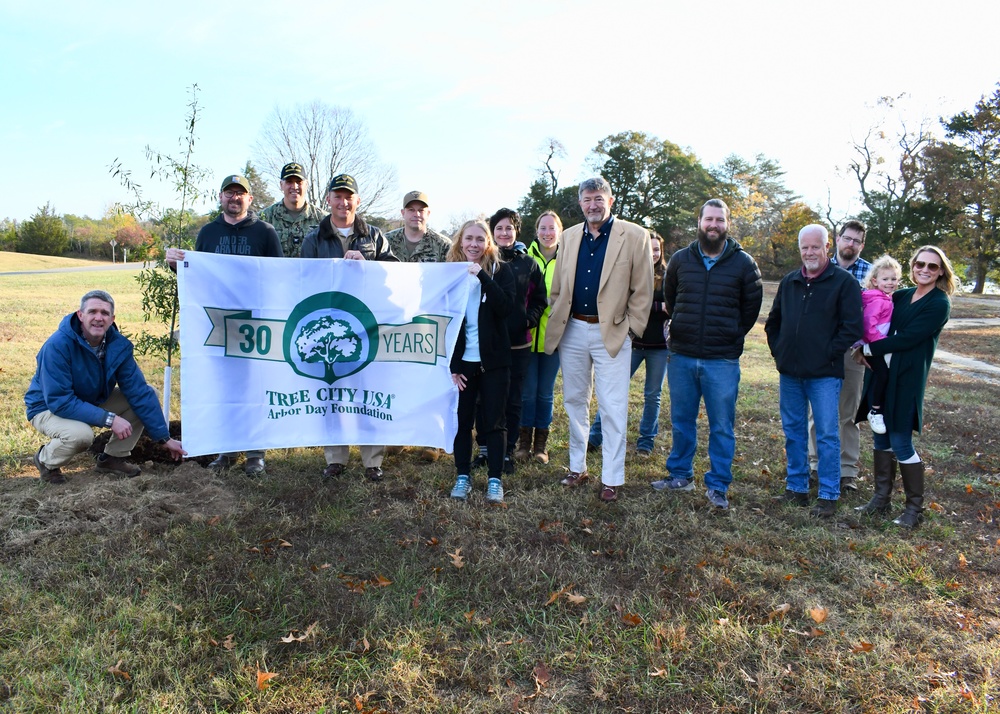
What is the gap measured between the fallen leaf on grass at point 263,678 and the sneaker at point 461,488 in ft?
7.58

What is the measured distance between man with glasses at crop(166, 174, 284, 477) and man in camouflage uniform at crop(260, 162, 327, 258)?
0.45 meters

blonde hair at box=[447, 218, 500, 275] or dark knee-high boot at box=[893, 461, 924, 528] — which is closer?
dark knee-high boot at box=[893, 461, 924, 528]

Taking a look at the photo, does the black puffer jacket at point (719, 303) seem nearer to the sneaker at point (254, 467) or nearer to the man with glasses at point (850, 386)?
the man with glasses at point (850, 386)

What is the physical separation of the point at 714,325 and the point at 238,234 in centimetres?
430

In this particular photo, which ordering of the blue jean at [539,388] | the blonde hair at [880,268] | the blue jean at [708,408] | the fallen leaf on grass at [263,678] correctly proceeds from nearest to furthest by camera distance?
the fallen leaf on grass at [263,678], the blue jean at [708,408], the blonde hair at [880,268], the blue jean at [539,388]

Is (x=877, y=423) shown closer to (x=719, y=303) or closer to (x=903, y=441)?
(x=903, y=441)

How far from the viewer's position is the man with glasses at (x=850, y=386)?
18.8ft

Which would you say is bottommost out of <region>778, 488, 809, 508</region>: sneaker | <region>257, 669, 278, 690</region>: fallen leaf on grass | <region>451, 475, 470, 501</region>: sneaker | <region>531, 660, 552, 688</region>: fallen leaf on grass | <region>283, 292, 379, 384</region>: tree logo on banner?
<region>257, 669, 278, 690</region>: fallen leaf on grass

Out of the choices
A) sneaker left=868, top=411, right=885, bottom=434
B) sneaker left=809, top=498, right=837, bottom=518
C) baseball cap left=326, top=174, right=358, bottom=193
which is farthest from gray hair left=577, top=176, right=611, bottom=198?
sneaker left=809, top=498, right=837, bottom=518

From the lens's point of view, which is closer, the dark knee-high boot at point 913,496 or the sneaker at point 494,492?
the dark knee-high boot at point 913,496

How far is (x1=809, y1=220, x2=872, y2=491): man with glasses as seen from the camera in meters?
5.74

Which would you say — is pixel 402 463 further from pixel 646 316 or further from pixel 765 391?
pixel 765 391

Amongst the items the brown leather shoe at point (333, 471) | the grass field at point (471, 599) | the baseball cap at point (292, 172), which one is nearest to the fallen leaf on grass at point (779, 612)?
the grass field at point (471, 599)

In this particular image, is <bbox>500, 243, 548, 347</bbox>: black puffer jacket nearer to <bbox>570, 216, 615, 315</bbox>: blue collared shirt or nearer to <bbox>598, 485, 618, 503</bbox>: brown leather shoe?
<bbox>570, 216, 615, 315</bbox>: blue collared shirt
